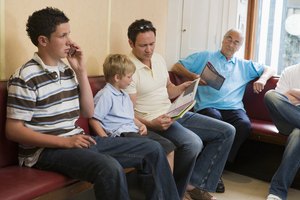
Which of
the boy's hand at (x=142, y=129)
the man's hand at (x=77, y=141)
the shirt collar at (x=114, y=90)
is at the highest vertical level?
the shirt collar at (x=114, y=90)

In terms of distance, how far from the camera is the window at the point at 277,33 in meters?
4.17

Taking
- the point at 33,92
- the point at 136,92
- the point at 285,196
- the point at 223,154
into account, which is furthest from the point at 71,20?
the point at 285,196

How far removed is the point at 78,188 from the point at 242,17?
9.16ft

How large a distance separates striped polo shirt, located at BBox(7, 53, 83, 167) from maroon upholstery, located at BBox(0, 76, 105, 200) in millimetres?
67

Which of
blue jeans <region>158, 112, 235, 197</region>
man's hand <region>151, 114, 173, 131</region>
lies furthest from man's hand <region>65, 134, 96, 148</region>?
blue jeans <region>158, 112, 235, 197</region>

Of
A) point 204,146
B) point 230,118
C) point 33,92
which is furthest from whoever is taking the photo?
point 230,118

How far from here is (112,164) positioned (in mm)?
1749

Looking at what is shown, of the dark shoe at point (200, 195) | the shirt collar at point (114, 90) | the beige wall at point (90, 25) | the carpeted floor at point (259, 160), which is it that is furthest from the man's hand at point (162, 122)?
the carpeted floor at point (259, 160)

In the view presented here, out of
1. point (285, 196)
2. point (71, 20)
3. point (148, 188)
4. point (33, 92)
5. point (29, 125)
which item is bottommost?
point (285, 196)

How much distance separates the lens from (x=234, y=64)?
3.27 m

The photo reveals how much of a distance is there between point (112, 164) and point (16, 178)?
1.38 ft

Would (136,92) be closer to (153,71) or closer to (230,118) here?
(153,71)

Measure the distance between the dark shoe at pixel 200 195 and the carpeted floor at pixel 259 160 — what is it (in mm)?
655

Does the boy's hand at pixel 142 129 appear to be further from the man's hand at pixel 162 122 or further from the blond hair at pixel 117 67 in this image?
the blond hair at pixel 117 67
